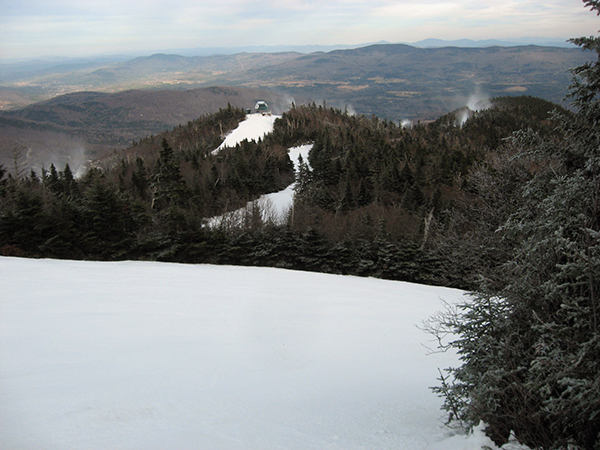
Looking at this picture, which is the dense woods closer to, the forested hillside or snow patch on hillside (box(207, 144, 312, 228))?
the forested hillside

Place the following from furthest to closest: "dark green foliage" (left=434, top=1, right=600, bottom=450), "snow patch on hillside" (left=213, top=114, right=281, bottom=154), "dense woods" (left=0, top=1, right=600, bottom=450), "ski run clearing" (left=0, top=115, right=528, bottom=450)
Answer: "snow patch on hillside" (left=213, top=114, right=281, bottom=154)
"ski run clearing" (left=0, top=115, right=528, bottom=450)
"dense woods" (left=0, top=1, right=600, bottom=450)
"dark green foliage" (left=434, top=1, right=600, bottom=450)

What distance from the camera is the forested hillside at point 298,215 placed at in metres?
19.8

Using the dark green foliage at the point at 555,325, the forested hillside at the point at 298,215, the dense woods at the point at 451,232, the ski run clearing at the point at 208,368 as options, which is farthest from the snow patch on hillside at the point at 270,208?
the dark green foliage at the point at 555,325

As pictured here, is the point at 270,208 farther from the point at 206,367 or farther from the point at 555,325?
the point at 555,325

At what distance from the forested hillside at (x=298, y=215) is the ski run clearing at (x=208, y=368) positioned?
3.75 metres

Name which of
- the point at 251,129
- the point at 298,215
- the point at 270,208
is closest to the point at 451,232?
the point at 298,215

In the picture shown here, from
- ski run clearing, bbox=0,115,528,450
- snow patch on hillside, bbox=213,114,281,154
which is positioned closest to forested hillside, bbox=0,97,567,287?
ski run clearing, bbox=0,115,528,450

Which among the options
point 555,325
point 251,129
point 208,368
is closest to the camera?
point 555,325

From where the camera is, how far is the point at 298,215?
3575cm

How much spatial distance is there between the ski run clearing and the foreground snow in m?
0.03

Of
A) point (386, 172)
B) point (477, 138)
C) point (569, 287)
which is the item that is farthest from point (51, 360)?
point (477, 138)

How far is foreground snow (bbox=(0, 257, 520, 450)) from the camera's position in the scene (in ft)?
18.1

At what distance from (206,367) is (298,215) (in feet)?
91.4

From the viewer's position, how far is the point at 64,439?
5.03 metres
